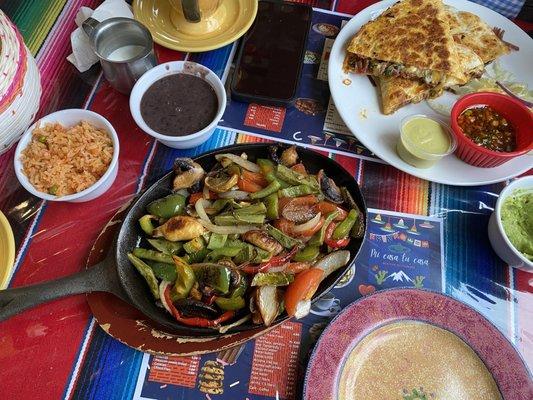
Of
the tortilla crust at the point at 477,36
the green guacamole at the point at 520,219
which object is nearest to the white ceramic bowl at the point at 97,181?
the green guacamole at the point at 520,219

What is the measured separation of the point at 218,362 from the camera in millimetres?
1504

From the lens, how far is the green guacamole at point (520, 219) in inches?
62.4

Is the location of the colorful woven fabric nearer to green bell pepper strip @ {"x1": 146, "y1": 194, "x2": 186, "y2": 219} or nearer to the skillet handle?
the skillet handle

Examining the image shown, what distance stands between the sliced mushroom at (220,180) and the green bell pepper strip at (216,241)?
0.16 meters

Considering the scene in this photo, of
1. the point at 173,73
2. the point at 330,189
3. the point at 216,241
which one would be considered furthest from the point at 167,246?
the point at 173,73

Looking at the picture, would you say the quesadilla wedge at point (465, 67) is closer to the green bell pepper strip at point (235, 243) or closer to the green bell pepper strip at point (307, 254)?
the green bell pepper strip at point (307, 254)

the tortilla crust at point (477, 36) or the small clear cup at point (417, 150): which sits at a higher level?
the tortilla crust at point (477, 36)

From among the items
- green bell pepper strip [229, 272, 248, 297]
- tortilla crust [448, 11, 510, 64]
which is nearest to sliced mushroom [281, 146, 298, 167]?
green bell pepper strip [229, 272, 248, 297]

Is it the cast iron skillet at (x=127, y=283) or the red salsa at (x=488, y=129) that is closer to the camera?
the cast iron skillet at (x=127, y=283)

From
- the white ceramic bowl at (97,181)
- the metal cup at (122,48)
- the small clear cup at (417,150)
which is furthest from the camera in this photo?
the metal cup at (122,48)

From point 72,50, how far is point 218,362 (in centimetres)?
151

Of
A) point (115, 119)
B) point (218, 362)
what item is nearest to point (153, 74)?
point (115, 119)

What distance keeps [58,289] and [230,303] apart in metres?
0.53

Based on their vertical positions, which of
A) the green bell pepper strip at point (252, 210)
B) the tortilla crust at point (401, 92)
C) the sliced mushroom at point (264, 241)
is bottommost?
the sliced mushroom at point (264, 241)
